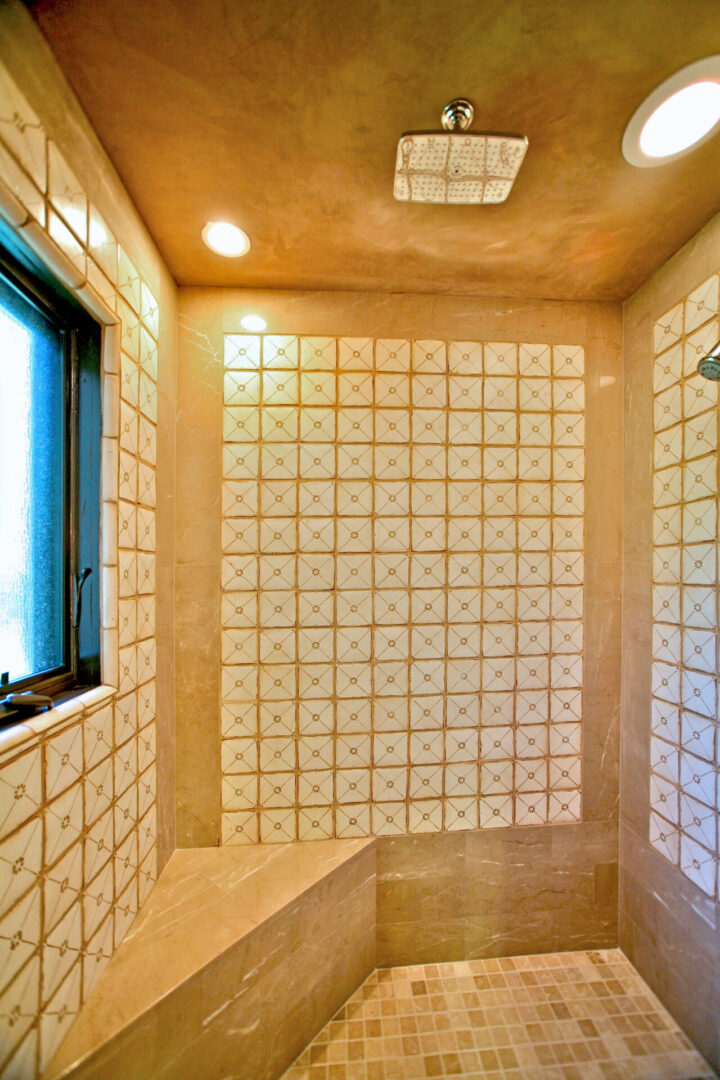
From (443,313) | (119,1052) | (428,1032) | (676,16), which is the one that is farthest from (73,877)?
(676,16)

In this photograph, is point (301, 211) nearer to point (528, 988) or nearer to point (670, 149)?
point (670, 149)

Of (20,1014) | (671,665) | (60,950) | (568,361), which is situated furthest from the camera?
(568,361)

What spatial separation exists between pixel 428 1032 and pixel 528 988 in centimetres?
34

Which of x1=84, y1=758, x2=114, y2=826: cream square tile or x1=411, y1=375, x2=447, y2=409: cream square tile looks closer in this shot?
x1=84, y1=758, x2=114, y2=826: cream square tile

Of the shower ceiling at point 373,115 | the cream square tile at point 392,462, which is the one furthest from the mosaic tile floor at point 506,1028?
the shower ceiling at point 373,115

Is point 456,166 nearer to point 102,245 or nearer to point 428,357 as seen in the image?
point 428,357

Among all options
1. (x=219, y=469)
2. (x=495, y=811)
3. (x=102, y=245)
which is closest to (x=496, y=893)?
(x=495, y=811)

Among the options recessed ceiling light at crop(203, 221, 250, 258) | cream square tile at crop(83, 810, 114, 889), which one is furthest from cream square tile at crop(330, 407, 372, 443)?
cream square tile at crop(83, 810, 114, 889)

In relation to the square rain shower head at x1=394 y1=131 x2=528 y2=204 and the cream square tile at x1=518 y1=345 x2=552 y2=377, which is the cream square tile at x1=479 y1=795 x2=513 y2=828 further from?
the square rain shower head at x1=394 y1=131 x2=528 y2=204

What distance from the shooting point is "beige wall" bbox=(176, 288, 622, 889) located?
1425 mm

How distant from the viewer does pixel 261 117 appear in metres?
0.90

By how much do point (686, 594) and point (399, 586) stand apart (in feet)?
2.58

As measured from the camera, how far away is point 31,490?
915mm

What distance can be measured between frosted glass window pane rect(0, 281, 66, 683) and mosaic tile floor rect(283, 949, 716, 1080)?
1217 millimetres
